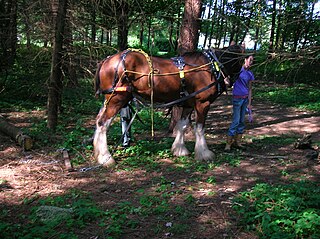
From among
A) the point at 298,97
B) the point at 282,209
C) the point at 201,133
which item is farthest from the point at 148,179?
the point at 298,97

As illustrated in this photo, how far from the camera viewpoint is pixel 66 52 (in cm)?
776

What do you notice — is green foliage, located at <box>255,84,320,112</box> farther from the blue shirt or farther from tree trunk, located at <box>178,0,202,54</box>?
tree trunk, located at <box>178,0,202,54</box>

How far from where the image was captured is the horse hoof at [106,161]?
6.14 metres

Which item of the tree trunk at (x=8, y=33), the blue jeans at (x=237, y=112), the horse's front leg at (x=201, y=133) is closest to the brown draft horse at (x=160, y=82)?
the horse's front leg at (x=201, y=133)

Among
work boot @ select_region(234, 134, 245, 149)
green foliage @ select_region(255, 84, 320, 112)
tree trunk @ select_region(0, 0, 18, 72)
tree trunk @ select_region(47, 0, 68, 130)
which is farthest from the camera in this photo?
green foliage @ select_region(255, 84, 320, 112)

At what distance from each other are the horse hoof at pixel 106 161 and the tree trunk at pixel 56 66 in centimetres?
268

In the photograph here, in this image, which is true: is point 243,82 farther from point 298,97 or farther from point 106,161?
point 298,97

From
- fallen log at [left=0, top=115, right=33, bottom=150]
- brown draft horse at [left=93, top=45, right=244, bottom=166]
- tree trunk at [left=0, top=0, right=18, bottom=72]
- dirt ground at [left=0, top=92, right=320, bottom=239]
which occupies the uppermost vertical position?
tree trunk at [left=0, top=0, right=18, bottom=72]

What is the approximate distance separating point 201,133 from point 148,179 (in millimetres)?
1697

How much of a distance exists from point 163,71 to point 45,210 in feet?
11.2

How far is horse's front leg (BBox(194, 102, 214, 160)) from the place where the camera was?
6.51 metres

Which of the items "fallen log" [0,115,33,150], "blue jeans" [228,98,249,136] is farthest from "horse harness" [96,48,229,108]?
"fallen log" [0,115,33,150]

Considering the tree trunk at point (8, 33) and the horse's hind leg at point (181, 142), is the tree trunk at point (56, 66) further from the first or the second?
the horse's hind leg at point (181, 142)

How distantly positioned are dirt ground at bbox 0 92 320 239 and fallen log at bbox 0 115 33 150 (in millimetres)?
128
